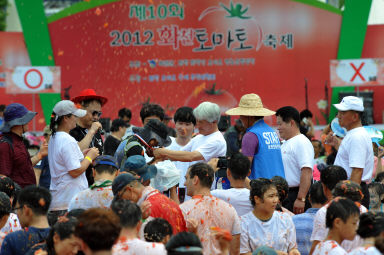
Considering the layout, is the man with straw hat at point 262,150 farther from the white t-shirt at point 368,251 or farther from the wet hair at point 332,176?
the white t-shirt at point 368,251

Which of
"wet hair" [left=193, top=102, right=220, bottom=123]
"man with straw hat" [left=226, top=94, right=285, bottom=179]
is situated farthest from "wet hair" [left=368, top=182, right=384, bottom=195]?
"wet hair" [left=193, top=102, right=220, bottom=123]

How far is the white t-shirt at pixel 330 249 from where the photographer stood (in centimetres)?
332

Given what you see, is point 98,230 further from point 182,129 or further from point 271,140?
point 182,129

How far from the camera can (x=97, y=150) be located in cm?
502

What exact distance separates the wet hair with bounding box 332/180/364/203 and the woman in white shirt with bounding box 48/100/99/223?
193 cm

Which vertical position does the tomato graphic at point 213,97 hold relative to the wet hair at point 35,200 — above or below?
below

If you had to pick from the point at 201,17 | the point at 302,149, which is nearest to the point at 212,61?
the point at 201,17

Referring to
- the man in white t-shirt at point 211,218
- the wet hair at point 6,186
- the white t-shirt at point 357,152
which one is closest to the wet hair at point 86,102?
the wet hair at point 6,186

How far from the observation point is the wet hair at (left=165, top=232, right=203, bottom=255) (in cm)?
276

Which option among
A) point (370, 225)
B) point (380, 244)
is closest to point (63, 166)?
point (370, 225)

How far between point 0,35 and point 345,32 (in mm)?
7019

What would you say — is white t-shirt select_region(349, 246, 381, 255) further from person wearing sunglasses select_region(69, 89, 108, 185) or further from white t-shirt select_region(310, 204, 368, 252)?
person wearing sunglasses select_region(69, 89, 108, 185)

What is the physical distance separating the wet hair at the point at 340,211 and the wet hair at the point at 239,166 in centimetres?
96

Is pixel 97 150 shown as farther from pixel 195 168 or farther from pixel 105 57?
pixel 105 57
